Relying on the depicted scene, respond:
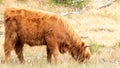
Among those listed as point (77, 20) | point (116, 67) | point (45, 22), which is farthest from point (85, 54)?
point (77, 20)

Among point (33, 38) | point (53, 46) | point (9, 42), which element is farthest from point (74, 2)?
point (53, 46)

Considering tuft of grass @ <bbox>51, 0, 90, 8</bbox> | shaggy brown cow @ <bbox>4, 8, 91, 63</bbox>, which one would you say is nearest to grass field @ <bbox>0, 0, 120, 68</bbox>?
tuft of grass @ <bbox>51, 0, 90, 8</bbox>

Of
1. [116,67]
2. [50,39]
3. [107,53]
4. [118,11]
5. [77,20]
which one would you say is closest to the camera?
[116,67]

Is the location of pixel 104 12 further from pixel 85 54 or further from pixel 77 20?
pixel 85 54

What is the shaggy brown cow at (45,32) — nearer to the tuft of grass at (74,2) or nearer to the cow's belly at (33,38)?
the cow's belly at (33,38)

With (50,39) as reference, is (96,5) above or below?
below

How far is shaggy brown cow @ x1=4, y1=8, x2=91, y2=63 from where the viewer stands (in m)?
12.3

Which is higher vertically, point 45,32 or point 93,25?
point 45,32

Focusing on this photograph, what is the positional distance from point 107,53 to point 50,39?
288 centimetres

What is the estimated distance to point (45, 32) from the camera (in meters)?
12.4

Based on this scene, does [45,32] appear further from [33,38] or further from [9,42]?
[9,42]

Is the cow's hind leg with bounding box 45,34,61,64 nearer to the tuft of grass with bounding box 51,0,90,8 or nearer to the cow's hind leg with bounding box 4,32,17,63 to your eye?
the cow's hind leg with bounding box 4,32,17,63

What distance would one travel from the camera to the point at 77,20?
2741 cm

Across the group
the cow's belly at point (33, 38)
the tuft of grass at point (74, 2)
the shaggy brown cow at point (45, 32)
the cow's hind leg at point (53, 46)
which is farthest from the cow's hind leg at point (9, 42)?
the tuft of grass at point (74, 2)
